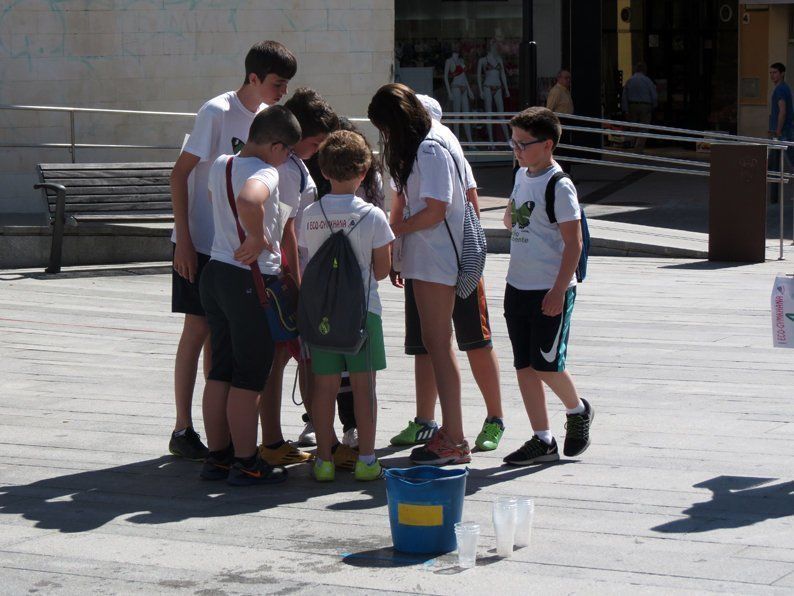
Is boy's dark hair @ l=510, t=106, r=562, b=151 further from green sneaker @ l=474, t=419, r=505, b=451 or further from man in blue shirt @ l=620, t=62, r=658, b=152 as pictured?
man in blue shirt @ l=620, t=62, r=658, b=152

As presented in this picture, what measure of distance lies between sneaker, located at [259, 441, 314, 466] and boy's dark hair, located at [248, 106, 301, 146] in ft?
4.76

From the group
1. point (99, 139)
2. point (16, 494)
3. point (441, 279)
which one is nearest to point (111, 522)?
point (16, 494)

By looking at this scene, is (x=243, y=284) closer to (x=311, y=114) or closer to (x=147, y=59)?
(x=311, y=114)

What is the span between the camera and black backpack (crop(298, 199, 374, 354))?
226 inches

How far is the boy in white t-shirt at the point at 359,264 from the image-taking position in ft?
18.9

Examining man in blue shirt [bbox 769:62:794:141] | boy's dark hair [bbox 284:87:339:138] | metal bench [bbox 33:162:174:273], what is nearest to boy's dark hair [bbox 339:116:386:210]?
boy's dark hair [bbox 284:87:339:138]

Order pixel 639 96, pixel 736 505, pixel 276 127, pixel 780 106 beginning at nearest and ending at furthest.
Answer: pixel 736 505
pixel 276 127
pixel 780 106
pixel 639 96

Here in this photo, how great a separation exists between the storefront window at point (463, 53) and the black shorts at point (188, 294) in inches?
666

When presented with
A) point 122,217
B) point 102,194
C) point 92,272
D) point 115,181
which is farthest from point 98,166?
point 92,272

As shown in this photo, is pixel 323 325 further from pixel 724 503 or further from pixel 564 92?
pixel 564 92

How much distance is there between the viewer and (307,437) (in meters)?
6.66

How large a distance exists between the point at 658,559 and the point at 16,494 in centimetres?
274

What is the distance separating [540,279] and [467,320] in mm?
422

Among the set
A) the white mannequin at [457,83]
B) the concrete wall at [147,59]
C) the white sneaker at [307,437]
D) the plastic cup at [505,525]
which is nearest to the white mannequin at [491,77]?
the white mannequin at [457,83]
